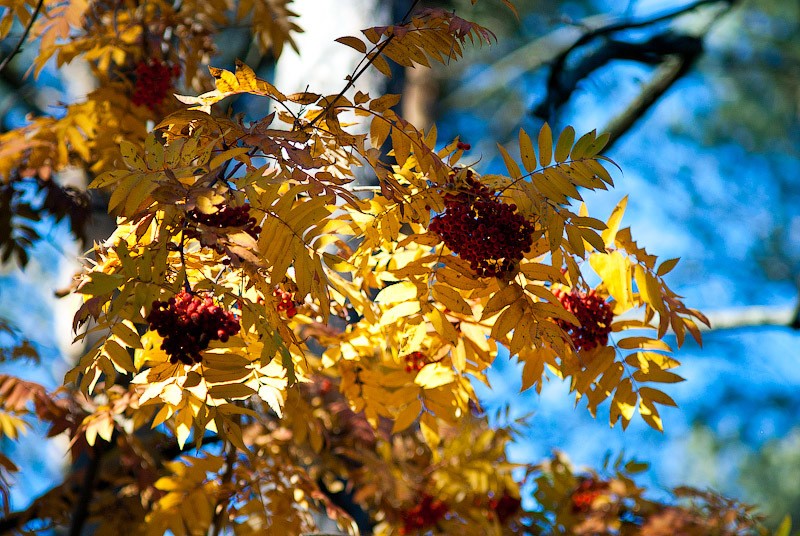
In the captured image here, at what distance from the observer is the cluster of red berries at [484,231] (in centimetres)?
125

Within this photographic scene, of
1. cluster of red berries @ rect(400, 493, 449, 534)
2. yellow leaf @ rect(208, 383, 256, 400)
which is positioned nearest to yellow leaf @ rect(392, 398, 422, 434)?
yellow leaf @ rect(208, 383, 256, 400)

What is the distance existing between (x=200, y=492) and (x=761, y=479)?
24.1 feet

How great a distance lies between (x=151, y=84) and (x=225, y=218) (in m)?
1.20

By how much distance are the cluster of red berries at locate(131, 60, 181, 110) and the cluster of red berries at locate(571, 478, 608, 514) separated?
1629 millimetres

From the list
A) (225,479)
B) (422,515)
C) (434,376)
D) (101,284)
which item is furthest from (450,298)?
(422,515)

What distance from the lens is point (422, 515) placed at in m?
2.12

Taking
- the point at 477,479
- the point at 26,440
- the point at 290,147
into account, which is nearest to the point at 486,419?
the point at 477,479

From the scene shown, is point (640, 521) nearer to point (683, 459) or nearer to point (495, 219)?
point (495, 219)

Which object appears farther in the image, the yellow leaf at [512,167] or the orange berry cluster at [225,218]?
the yellow leaf at [512,167]

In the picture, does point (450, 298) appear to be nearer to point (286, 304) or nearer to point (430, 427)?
point (286, 304)

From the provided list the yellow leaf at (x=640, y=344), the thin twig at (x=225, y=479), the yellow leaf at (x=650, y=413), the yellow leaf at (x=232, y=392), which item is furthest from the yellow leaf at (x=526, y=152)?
the thin twig at (x=225, y=479)

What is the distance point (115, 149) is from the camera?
78.3 inches

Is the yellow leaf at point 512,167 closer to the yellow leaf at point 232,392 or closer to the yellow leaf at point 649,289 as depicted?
the yellow leaf at point 649,289

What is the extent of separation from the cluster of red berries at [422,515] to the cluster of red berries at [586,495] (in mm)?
426
